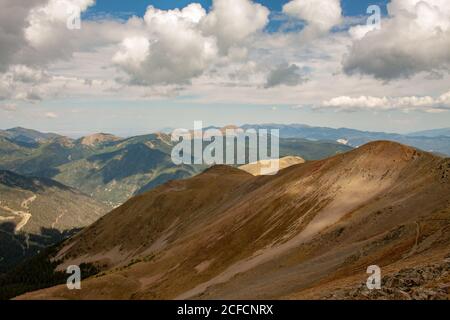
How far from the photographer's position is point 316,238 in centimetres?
6894

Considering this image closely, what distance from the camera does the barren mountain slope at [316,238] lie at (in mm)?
46875

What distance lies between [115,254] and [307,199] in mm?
106513

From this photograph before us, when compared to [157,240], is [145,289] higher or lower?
higher

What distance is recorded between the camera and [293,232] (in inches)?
3159

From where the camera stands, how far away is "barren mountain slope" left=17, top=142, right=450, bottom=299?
46.9 m

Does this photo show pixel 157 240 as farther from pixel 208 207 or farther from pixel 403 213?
pixel 403 213

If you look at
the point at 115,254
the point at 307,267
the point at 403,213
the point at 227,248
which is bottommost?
the point at 115,254

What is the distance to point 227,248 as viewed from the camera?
87062 mm
